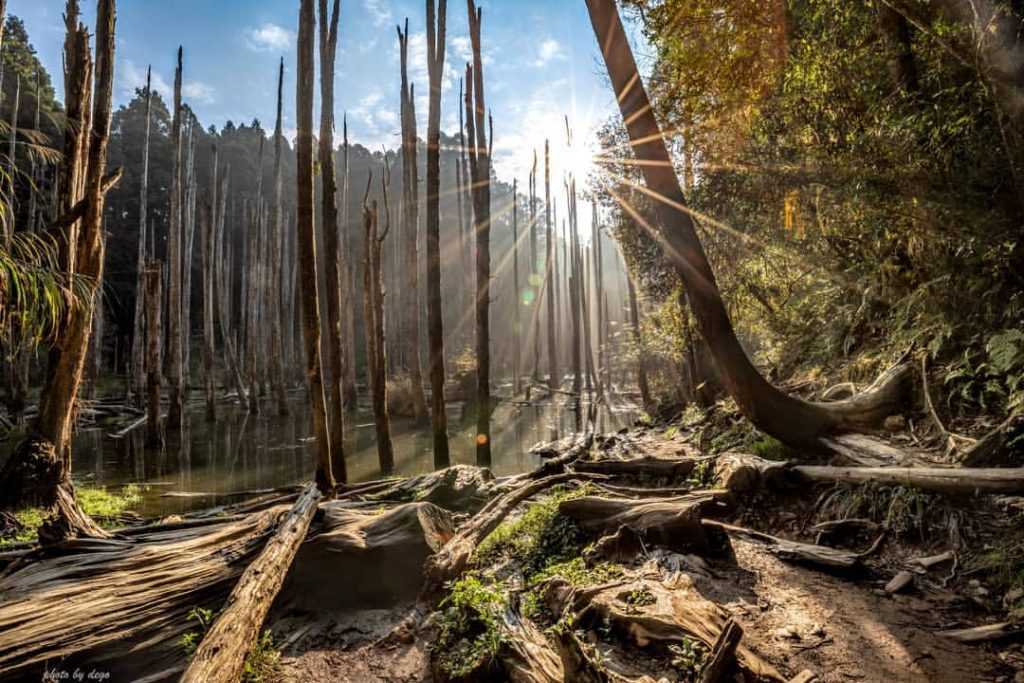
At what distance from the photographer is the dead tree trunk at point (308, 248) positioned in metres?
6.13

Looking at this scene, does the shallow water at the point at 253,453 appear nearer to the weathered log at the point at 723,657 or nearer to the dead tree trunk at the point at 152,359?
the dead tree trunk at the point at 152,359

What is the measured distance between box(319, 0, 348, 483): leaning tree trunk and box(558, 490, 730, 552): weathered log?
163 inches

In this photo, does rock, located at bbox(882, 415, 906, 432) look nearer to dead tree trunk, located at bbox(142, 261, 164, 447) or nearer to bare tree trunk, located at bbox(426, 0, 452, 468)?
bare tree trunk, located at bbox(426, 0, 452, 468)

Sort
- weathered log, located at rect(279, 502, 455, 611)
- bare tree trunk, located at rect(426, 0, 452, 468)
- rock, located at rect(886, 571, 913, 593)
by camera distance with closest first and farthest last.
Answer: rock, located at rect(886, 571, 913, 593), weathered log, located at rect(279, 502, 455, 611), bare tree trunk, located at rect(426, 0, 452, 468)

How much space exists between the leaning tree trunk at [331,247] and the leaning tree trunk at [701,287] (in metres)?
4.39

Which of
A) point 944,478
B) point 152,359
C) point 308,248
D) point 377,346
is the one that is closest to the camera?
point 944,478

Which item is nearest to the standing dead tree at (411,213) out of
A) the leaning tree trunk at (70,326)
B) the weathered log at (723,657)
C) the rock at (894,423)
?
the leaning tree trunk at (70,326)

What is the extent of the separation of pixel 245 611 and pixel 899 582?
4124 millimetres

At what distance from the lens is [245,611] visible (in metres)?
2.52

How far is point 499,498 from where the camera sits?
16.7ft

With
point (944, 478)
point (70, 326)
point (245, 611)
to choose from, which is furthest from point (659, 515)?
point (70, 326)

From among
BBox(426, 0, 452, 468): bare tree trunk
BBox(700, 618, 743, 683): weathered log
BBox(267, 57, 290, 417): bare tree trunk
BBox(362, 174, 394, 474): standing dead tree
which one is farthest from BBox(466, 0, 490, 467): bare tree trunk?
BBox(267, 57, 290, 417): bare tree trunk

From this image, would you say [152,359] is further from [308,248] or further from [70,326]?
[308,248]

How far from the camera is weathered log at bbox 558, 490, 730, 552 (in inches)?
143
